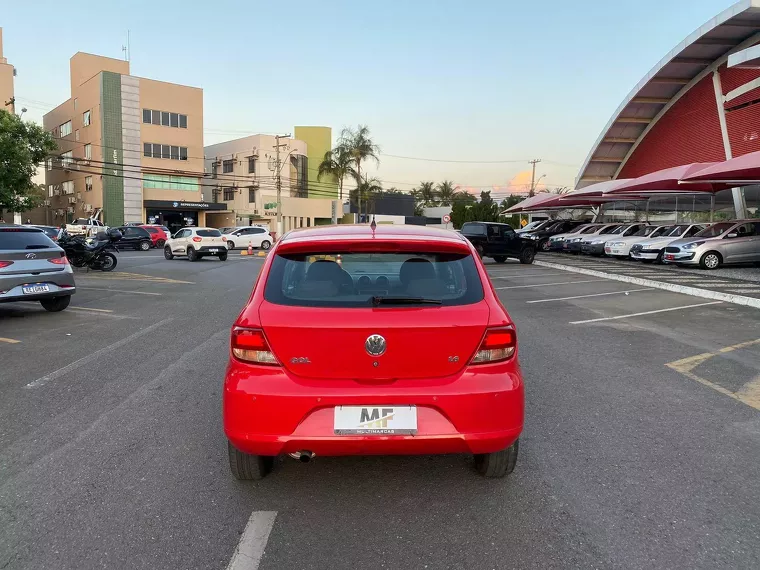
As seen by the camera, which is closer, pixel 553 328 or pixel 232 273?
pixel 553 328

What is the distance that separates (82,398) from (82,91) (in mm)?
63591

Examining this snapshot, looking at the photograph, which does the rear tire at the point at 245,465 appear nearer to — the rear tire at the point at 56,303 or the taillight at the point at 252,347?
the taillight at the point at 252,347

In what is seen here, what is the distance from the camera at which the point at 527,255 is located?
86.6 ft

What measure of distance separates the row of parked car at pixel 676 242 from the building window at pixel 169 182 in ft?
135

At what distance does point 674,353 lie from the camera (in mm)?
7676

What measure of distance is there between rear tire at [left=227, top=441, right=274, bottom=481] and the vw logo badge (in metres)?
1.04

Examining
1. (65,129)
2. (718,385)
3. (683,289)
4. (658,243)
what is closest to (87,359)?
(718,385)

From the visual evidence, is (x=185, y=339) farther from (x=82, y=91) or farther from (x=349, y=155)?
(x=82, y=91)

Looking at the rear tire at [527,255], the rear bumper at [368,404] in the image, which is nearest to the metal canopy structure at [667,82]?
the rear tire at [527,255]

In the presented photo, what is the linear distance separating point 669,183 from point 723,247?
3977mm

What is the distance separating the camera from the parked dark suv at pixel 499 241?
25.8 m

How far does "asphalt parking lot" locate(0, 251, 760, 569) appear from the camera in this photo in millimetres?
2891

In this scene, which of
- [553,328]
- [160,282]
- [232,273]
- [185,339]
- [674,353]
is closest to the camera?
[674,353]

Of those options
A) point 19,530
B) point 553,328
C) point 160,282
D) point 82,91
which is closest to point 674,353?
point 553,328
